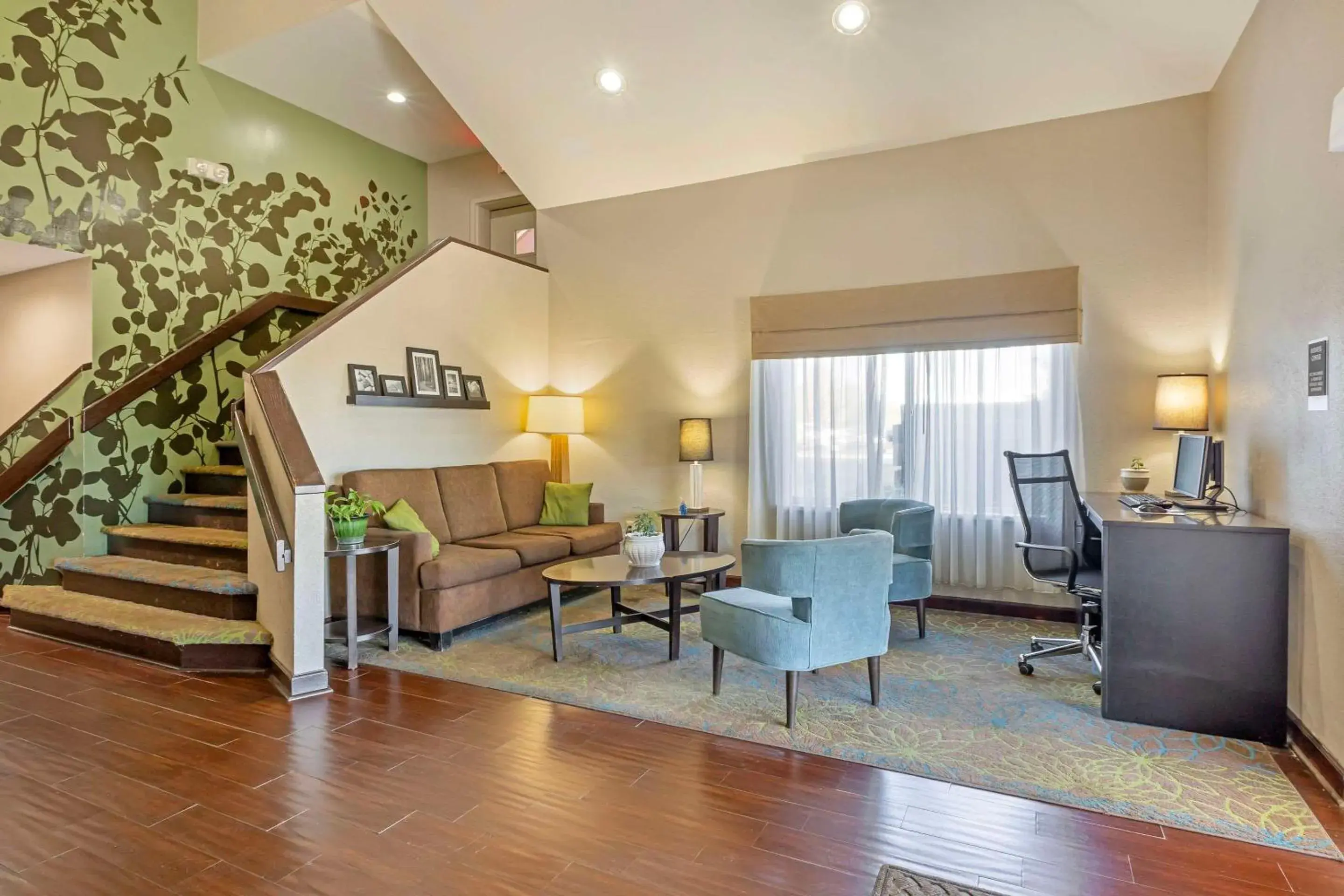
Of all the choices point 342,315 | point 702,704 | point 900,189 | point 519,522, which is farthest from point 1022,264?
point 342,315

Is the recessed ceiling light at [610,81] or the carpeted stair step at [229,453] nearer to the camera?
the recessed ceiling light at [610,81]

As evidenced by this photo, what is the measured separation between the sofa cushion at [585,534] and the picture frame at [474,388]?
1124 mm

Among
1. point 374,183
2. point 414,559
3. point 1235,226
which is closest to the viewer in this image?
point 1235,226

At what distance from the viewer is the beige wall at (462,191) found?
7426mm

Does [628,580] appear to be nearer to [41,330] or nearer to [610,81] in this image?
[610,81]

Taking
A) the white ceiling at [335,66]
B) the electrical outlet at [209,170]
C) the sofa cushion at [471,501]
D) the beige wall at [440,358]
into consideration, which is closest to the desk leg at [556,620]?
the sofa cushion at [471,501]

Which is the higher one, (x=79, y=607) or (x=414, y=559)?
(x=414, y=559)

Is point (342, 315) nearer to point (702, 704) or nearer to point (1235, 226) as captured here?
point (702, 704)

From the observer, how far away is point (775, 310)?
5559mm

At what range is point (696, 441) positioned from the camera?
5.59 metres

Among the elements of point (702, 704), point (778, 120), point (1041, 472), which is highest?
point (778, 120)

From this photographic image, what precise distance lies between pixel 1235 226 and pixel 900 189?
6.68 ft

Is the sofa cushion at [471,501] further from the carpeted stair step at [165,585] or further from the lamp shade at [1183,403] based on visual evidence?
the lamp shade at [1183,403]

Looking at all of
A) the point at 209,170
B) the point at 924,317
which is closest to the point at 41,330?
the point at 209,170
